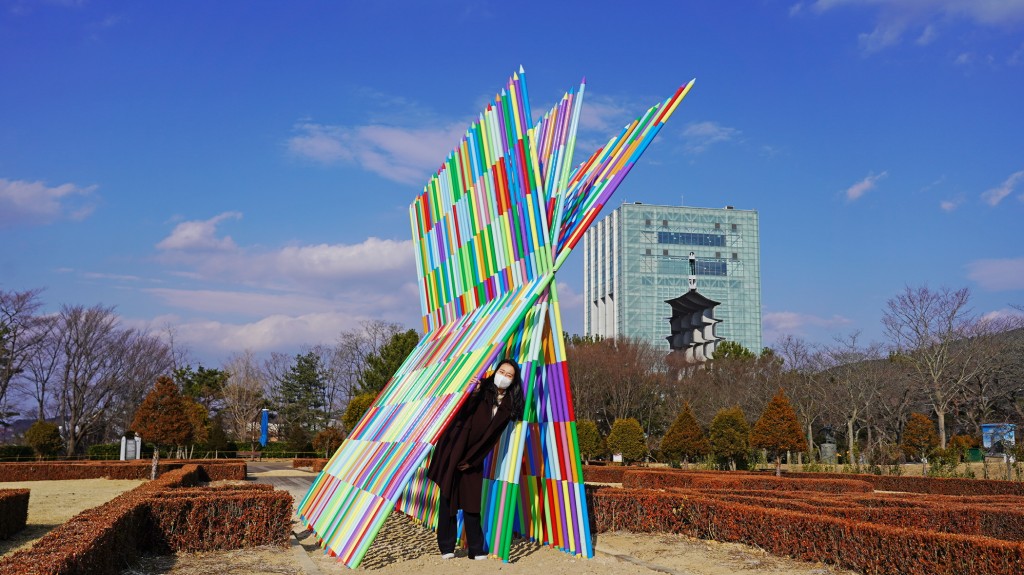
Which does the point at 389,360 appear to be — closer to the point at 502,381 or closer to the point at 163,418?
the point at 163,418

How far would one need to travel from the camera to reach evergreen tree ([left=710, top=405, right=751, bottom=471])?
95.2 feet

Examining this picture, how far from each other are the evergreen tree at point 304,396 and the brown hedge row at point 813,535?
42.5m

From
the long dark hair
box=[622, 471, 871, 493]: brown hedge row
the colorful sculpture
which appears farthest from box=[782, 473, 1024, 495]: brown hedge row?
the long dark hair

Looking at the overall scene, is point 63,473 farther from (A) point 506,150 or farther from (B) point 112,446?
(A) point 506,150

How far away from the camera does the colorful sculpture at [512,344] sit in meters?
7.70

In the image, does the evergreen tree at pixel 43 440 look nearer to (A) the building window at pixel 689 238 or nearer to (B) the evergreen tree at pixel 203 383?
(B) the evergreen tree at pixel 203 383

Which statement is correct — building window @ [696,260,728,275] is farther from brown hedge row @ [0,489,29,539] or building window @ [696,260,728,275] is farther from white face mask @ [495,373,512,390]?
white face mask @ [495,373,512,390]

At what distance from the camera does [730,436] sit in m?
29.1

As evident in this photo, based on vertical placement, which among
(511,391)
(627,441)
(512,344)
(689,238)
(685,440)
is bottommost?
(627,441)

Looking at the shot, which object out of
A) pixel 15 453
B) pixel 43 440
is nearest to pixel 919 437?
pixel 43 440

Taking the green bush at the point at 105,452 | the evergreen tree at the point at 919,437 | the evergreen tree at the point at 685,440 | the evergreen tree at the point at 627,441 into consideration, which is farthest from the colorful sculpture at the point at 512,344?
the green bush at the point at 105,452

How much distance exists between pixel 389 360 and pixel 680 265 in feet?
151

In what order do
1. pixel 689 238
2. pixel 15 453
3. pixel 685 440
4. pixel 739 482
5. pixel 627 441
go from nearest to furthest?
pixel 739 482 < pixel 685 440 < pixel 627 441 < pixel 15 453 < pixel 689 238

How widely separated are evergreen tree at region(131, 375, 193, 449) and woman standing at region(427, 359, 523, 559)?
62.4 ft
